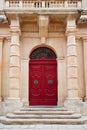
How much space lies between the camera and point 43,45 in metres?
11.5

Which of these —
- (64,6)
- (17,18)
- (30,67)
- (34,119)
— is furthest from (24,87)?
(64,6)

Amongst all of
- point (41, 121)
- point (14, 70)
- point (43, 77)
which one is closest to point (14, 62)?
point (14, 70)

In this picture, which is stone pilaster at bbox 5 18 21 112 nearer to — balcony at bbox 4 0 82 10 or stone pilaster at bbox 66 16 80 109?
balcony at bbox 4 0 82 10

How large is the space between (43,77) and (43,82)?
26 centimetres

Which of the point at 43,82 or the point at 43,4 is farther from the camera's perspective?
the point at 43,82

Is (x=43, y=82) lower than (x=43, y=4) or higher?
lower

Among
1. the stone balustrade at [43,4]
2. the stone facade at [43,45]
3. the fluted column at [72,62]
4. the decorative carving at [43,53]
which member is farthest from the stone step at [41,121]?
the stone balustrade at [43,4]

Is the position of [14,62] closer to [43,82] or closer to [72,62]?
[43,82]

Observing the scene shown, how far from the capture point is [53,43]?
37.6ft

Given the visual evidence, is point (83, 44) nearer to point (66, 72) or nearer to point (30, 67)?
point (66, 72)

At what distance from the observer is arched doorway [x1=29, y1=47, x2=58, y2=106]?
37.1 ft

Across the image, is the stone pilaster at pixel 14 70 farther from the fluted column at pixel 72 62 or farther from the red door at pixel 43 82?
the fluted column at pixel 72 62

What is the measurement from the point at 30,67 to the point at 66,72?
1911 mm

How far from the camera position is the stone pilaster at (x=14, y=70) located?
32.9 feet
